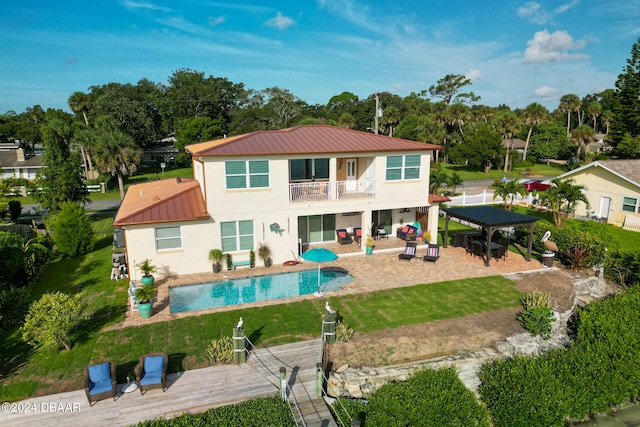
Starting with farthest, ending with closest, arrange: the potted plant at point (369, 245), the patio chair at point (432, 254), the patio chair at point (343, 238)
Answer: the patio chair at point (343, 238)
the potted plant at point (369, 245)
the patio chair at point (432, 254)

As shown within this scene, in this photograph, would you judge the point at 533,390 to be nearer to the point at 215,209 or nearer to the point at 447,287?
the point at 447,287

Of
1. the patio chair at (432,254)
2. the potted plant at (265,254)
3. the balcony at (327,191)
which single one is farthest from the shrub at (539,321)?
the potted plant at (265,254)

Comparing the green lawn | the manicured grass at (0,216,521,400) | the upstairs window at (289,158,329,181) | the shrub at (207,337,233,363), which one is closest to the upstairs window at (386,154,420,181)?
the upstairs window at (289,158,329,181)

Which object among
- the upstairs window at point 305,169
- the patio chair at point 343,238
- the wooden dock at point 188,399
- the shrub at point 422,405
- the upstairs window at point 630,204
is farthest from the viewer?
the upstairs window at point 630,204

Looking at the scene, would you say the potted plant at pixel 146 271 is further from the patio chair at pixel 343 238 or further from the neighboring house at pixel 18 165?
the neighboring house at pixel 18 165

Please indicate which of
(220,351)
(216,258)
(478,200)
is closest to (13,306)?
(216,258)

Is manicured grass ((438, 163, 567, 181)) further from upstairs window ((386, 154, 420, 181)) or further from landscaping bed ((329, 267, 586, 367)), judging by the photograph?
landscaping bed ((329, 267, 586, 367))
